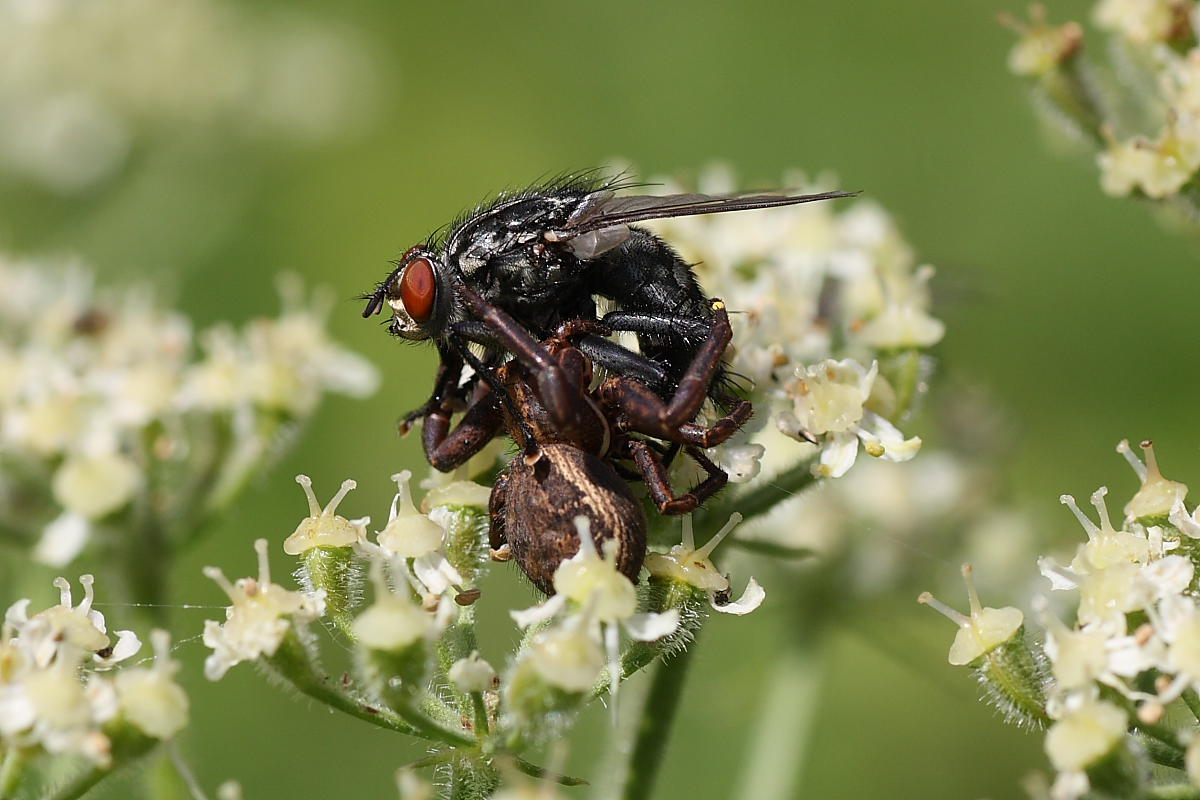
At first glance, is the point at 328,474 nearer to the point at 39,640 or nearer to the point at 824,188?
the point at 824,188

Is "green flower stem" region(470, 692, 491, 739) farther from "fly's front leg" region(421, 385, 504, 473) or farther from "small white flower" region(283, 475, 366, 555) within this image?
"fly's front leg" region(421, 385, 504, 473)

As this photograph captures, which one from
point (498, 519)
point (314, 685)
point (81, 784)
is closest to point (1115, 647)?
point (498, 519)

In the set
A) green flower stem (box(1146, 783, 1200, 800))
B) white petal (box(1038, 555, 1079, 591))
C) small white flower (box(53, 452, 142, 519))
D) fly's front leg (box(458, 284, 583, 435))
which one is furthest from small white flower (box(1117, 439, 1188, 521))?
small white flower (box(53, 452, 142, 519))

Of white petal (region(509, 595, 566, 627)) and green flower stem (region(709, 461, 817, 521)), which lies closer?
white petal (region(509, 595, 566, 627))

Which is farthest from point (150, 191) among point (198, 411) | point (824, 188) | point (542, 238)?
point (542, 238)

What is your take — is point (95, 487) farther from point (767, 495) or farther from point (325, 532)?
point (767, 495)

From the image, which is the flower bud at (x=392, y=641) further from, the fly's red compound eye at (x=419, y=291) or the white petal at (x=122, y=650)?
the fly's red compound eye at (x=419, y=291)
